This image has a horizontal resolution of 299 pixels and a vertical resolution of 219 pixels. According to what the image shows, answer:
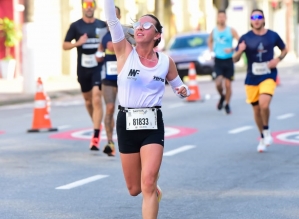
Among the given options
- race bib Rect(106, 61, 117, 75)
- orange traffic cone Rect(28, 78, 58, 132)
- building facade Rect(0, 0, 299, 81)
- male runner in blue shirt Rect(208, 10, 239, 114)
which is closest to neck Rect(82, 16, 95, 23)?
race bib Rect(106, 61, 117, 75)

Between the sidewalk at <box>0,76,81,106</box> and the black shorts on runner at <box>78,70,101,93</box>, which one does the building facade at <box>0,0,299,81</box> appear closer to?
the sidewalk at <box>0,76,81,106</box>

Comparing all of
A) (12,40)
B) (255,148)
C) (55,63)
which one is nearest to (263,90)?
(255,148)

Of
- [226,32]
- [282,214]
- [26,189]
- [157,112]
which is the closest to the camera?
[157,112]

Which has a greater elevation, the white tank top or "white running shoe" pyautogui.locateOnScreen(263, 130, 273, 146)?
the white tank top

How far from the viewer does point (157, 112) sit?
7.64 metres

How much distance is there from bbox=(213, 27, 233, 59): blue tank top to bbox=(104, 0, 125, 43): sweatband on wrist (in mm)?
12580

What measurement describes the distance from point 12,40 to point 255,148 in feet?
68.2

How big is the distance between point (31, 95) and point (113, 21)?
17972 mm

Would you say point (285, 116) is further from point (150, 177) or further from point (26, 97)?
point (150, 177)

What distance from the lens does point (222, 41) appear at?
793 inches

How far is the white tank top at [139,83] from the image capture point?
7570mm

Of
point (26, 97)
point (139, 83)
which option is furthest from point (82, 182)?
point (26, 97)

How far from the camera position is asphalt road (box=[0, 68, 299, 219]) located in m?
8.84

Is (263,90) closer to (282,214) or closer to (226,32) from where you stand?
(282,214)
